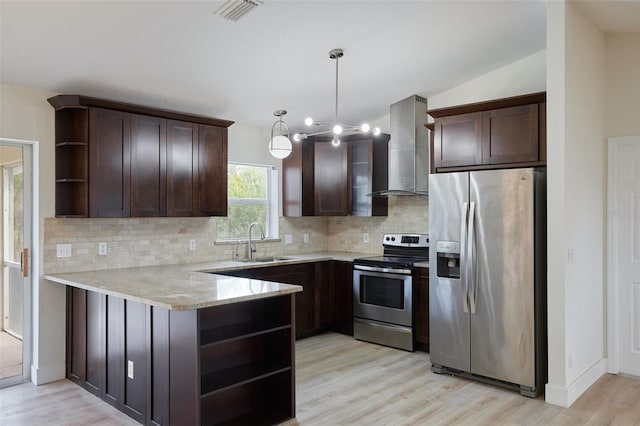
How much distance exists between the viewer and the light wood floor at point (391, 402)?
3174 mm

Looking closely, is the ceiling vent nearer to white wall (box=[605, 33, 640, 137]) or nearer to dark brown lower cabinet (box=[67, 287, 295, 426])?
Answer: dark brown lower cabinet (box=[67, 287, 295, 426])

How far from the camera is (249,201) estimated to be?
5.62 m

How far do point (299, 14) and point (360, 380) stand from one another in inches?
115

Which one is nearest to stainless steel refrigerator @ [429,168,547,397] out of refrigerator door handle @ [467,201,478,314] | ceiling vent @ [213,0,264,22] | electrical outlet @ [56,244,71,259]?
refrigerator door handle @ [467,201,478,314]

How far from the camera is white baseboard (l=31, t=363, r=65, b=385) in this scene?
385 centimetres

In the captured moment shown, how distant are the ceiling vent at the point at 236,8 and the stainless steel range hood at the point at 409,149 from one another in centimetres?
254

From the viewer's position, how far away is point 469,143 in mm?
4168

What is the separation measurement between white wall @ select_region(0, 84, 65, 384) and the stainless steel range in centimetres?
289

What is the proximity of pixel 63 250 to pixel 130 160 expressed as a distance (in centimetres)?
94

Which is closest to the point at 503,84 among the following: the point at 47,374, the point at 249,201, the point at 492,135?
the point at 492,135

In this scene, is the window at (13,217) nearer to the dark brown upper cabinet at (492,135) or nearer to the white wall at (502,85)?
the dark brown upper cabinet at (492,135)

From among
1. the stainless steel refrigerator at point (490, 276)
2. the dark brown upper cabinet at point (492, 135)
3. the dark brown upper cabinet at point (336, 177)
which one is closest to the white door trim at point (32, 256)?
the dark brown upper cabinet at point (336, 177)

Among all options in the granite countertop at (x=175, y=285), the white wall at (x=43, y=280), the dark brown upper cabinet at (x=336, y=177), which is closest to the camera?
the granite countertop at (x=175, y=285)

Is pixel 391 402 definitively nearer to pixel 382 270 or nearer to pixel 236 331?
pixel 236 331
